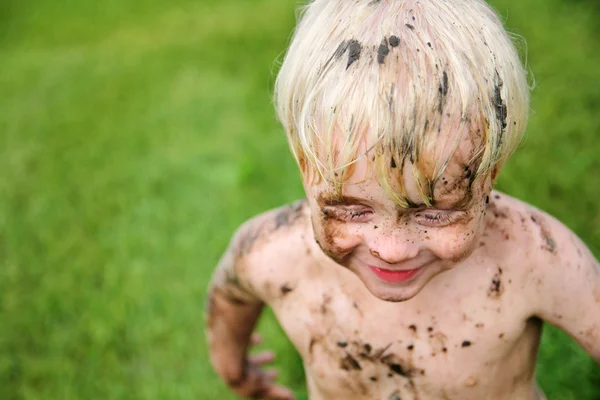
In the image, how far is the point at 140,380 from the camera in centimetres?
214

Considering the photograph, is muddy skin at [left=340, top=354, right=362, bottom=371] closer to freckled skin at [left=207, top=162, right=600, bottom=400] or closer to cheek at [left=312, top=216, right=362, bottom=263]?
freckled skin at [left=207, top=162, right=600, bottom=400]

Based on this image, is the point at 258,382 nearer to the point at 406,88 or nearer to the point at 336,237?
the point at 336,237

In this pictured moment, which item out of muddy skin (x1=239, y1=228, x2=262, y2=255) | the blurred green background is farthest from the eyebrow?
the blurred green background

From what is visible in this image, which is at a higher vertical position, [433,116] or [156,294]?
[433,116]

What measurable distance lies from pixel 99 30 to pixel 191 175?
2.14m

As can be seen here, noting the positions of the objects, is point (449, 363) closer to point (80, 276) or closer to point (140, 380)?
point (140, 380)

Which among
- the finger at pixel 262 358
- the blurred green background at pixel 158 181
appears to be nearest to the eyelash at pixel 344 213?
the finger at pixel 262 358

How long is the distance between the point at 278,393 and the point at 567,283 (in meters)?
1.06

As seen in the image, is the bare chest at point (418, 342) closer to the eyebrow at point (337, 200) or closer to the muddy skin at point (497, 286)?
the muddy skin at point (497, 286)

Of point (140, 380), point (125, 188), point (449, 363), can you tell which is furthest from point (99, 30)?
point (449, 363)

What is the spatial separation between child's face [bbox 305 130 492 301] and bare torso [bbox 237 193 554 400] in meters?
0.13

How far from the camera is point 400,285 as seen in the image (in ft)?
3.23

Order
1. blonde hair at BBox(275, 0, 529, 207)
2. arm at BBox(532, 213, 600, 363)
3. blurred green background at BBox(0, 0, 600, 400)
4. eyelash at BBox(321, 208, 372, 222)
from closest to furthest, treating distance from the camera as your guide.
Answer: blonde hair at BBox(275, 0, 529, 207), eyelash at BBox(321, 208, 372, 222), arm at BBox(532, 213, 600, 363), blurred green background at BBox(0, 0, 600, 400)

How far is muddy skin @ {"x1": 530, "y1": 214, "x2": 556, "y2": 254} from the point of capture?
107 cm
